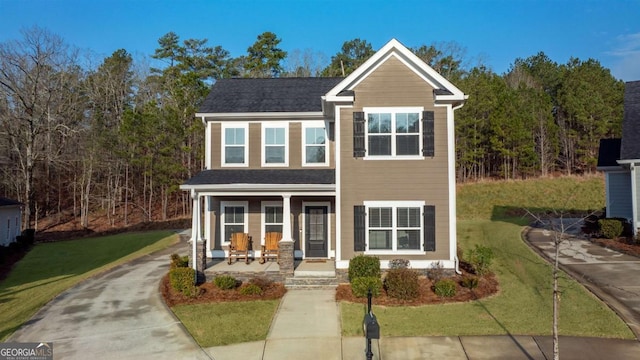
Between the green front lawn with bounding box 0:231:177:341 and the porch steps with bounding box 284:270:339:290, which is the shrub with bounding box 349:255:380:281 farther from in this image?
the green front lawn with bounding box 0:231:177:341

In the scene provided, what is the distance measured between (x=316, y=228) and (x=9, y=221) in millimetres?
20785

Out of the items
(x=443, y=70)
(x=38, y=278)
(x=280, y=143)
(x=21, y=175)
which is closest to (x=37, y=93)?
(x=21, y=175)

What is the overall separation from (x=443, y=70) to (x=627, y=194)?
32619 mm

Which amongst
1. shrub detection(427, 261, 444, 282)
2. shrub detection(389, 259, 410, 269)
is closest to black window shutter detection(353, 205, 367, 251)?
shrub detection(389, 259, 410, 269)

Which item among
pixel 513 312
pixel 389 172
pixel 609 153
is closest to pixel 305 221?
pixel 389 172

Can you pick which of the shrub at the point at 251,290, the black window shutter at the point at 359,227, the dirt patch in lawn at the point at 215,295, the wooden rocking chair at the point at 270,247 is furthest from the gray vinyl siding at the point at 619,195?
the shrub at the point at 251,290

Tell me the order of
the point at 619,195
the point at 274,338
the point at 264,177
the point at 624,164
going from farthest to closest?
the point at 619,195 → the point at 624,164 → the point at 264,177 → the point at 274,338

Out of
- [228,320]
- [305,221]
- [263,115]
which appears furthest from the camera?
[305,221]

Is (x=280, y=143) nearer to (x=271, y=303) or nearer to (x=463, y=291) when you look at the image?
(x=271, y=303)

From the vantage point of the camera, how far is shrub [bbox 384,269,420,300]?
11.8m

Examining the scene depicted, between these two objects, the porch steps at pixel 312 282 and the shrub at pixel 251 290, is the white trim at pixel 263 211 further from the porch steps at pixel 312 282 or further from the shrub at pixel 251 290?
the shrub at pixel 251 290

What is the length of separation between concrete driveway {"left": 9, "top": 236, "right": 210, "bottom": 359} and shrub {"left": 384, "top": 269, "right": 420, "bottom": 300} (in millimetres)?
5658

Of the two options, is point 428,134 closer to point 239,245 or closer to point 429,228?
point 429,228

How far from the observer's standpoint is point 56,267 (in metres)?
19.1
